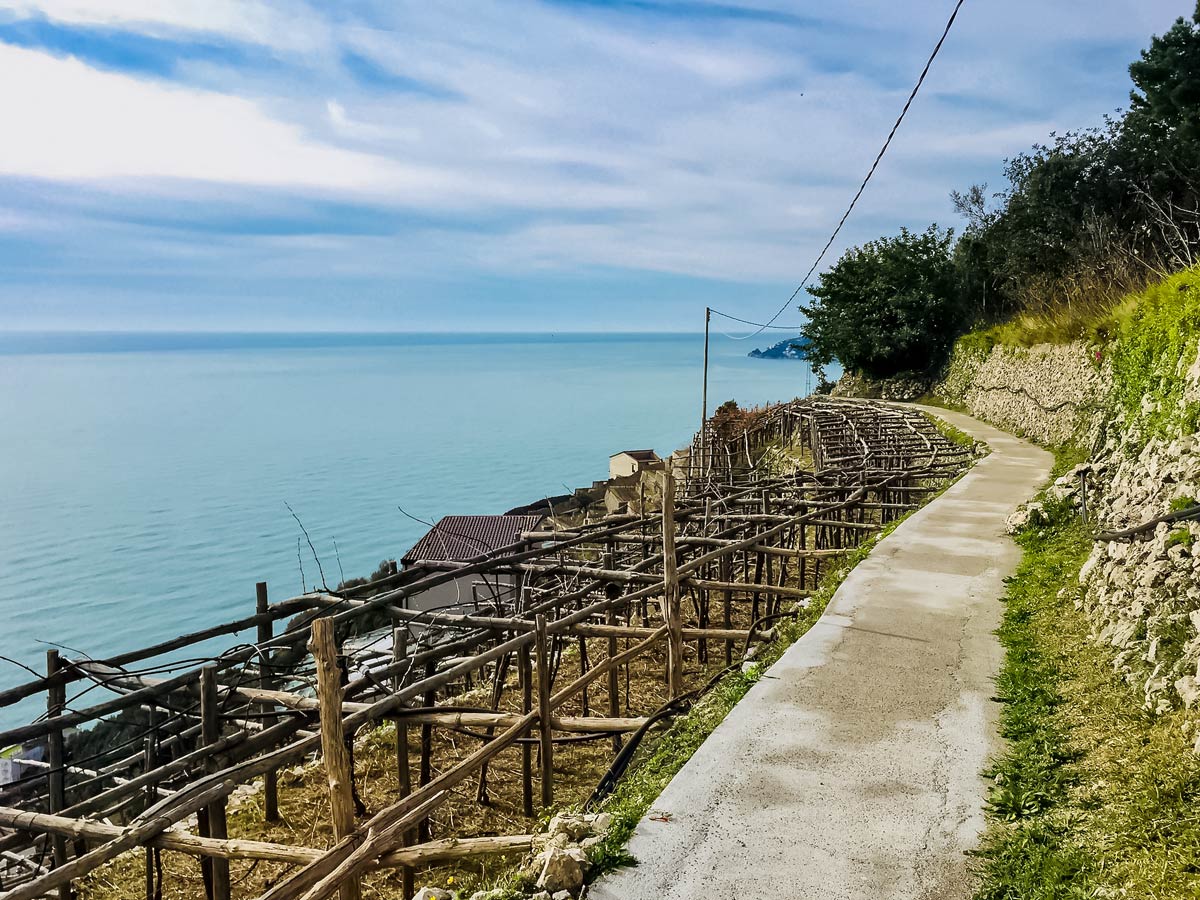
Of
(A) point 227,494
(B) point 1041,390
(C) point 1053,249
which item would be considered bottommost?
(A) point 227,494

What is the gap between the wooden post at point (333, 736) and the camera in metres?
4.96

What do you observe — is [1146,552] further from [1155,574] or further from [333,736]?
[333,736]

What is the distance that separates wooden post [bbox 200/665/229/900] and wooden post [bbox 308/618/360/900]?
65 cm

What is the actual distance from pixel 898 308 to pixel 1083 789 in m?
35.6

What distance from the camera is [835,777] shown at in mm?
5477

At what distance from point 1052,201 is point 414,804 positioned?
32645mm

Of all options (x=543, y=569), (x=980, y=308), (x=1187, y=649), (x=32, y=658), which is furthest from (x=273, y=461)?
(x=1187, y=649)

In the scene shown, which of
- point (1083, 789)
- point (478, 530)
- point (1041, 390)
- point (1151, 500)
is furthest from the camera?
point (478, 530)

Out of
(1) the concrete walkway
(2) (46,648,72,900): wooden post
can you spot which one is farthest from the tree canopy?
(2) (46,648,72,900): wooden post

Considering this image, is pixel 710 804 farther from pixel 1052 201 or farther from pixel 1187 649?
pixel 1052 201

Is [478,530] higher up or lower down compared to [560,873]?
lower down

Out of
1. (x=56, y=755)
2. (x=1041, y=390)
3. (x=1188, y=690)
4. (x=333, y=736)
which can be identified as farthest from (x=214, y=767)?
(x=1041, y=390)

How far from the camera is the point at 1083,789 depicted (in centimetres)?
517

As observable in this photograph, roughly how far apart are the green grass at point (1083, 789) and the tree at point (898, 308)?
32.8 metres
